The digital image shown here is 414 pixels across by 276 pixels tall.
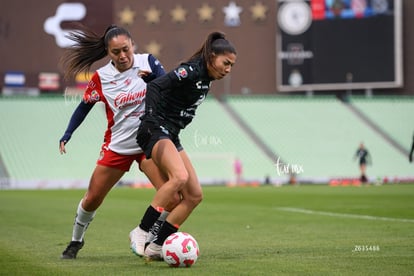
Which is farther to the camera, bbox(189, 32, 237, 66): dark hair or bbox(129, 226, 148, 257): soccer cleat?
bbox(129, 226, 148, 257): soccer cleat

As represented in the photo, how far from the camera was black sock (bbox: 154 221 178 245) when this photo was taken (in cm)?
856

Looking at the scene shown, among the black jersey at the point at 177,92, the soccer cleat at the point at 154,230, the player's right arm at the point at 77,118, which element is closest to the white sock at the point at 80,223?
the player's right arm at the point at 77,118

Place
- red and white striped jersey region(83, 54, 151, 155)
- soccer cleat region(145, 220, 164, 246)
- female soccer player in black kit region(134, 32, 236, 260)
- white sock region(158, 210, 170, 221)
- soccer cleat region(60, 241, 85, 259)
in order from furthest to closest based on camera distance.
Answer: soccer cleat region(60, 241, 85, 259) → red and white striped jersey region(83, 54, 151, 155) → white sock region(158, 210, 170, 221) → soccer cleat region(145, 220, 164, 246) → female soccer player in black kit region(134, 32, 236, 260)

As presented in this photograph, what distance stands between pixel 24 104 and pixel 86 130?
3.73 metres

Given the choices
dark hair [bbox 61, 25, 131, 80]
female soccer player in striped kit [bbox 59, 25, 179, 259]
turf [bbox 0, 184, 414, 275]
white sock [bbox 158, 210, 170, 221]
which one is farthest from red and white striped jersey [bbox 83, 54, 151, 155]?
turf [bbox 0, 184, 414, 275]

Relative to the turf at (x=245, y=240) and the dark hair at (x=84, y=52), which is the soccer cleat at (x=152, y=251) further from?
the dark hair at (x=84, y=52)

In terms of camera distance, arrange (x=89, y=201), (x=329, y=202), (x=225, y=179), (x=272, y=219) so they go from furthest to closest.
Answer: (x=225, y=179) < (x=329, y=202) < (x=272, y=219) < (x=89, y=201)

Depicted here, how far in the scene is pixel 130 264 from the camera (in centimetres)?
856

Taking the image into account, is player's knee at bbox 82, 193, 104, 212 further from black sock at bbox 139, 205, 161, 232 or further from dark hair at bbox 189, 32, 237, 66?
dark hair at bbox 189, 32, 237, 66

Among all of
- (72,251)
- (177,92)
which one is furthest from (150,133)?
(72,251)

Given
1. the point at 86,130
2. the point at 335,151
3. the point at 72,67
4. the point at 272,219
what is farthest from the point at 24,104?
the point at 72,67

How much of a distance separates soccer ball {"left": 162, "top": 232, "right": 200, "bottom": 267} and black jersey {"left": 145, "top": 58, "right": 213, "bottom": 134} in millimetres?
1127

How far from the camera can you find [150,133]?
855 cm

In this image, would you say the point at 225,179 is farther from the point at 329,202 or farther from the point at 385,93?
the point at 329,202
